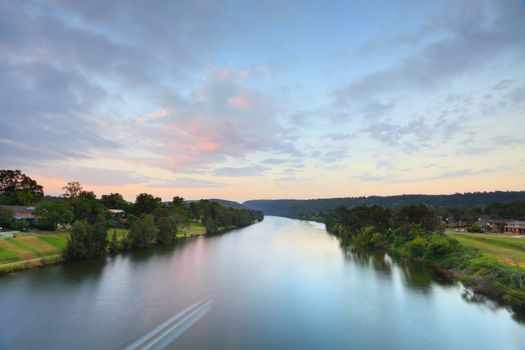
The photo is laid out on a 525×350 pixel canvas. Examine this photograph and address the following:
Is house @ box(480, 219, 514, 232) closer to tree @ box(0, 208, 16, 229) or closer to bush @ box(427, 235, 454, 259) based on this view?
bush @ box(427, 235, 454, 259)

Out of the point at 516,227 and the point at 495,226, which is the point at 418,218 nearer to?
the point at 516,227

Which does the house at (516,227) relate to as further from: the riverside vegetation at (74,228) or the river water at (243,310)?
the riverside vegetation at (74,228)

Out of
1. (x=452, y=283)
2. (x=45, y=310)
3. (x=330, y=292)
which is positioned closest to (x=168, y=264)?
(x=45, y=310)

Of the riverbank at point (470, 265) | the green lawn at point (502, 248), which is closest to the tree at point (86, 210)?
the riverbank at point (470, 265)

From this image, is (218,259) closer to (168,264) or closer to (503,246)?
(168,264)

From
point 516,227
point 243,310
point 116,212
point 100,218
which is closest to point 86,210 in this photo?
point 116,212

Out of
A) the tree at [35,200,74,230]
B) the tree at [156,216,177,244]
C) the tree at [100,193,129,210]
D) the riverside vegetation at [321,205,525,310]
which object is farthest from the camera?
the tree at [100,193,129,210]

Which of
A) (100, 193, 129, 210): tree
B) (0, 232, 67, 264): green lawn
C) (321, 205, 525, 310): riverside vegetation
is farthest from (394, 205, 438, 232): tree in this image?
(100, 193, 129, 210): tree
